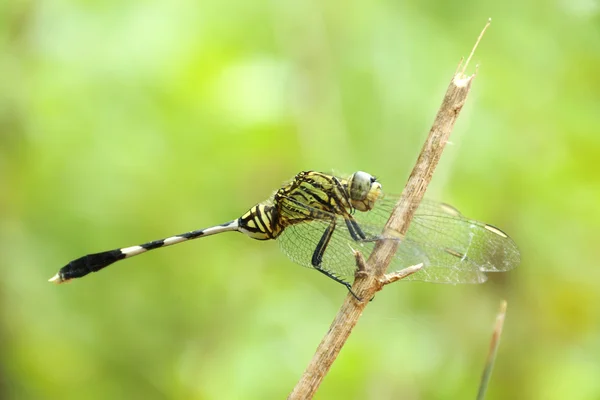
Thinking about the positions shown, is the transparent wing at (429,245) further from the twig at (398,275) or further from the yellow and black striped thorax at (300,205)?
the twig at (398,275)

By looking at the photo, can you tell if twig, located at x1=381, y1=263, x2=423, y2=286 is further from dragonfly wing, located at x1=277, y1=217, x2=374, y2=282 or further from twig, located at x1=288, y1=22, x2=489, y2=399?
dragonfly wing, located at x1=277, y1=217, x2=374, y2=282

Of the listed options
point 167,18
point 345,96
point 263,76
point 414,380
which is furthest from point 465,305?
point 167,18

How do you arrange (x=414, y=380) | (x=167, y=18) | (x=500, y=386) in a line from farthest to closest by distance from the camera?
(x=167, y=18), (x=500, y=386), (x=414, y=380)

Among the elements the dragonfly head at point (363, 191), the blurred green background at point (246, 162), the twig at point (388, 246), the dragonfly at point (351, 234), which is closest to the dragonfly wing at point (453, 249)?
the dragonfly at point (351, 234)

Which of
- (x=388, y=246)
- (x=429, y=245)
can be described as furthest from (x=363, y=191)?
(x=388, y=246)

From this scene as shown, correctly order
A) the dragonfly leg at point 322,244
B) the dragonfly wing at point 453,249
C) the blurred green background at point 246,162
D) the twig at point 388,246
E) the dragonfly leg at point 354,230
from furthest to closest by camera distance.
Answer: the blurred green background at point 246,162
the dragonfly leg at point 322,244
the dragonfly leg at point 354,230
the dragonfly wing at point 453,249
the twig at point 388,246

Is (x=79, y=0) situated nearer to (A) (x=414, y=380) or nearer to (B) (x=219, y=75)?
(B) (x=219, y=75)
